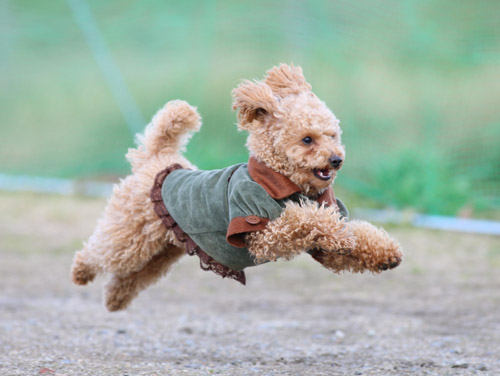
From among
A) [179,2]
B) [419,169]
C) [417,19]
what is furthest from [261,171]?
[179,2]

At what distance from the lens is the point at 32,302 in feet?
17.9

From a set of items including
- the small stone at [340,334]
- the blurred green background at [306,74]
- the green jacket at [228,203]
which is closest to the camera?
the green jacket at [228,203]

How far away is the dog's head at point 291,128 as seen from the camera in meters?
2.86

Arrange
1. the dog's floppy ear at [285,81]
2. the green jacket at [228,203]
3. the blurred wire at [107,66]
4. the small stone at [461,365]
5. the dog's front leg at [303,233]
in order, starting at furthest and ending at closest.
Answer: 1. the blurred wire at [107,66]
2. the small stone at [461,365]
3. the dog's floppy ear at [285,81]
4. the green jacket at [228,203]
5. the dog's front leg at [303,233]

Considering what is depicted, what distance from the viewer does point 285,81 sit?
3080mm

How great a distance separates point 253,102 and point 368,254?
80cm

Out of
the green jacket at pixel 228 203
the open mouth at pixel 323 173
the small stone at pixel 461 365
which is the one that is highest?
the open mouth at pixel 323 173

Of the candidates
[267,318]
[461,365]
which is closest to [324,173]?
[461,365]

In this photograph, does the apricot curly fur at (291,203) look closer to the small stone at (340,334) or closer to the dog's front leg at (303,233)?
the dog's front leg at (303,233)

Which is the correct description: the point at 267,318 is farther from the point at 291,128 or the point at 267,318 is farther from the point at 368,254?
the point at 291,128

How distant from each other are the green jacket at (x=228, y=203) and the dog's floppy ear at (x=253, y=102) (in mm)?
192

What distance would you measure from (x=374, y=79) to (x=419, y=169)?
217 centimetres

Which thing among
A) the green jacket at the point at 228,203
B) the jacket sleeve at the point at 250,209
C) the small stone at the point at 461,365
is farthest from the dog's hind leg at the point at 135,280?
the small stone at the point at 461,365

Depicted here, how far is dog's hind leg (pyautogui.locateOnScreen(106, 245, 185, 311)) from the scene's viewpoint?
12.6 ft
